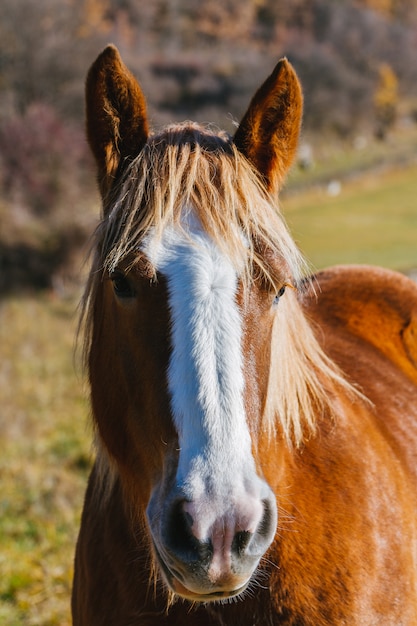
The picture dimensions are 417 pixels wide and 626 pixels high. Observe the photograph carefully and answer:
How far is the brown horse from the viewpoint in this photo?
5.33 ft

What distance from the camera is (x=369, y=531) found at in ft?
6.96

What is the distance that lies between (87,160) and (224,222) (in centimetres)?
2087

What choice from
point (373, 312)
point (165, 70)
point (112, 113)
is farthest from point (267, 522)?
point (165, 70)

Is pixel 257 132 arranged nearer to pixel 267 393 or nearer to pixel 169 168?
pixel 169 168

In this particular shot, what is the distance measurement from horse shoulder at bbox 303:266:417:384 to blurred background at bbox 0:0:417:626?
0.39 metres

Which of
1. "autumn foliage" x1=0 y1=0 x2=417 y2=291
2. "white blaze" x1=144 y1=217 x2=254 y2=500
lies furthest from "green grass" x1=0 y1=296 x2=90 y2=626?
"autumn foliage" x1=0 y1=0 x2=417 y2=291

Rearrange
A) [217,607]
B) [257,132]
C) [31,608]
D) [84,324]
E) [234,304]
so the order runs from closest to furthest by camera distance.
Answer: [234,304] → [217,607] → [257,132] → [84,324] → [31,608]

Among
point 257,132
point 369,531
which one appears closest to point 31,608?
point 369,531

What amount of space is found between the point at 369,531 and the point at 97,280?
127cm

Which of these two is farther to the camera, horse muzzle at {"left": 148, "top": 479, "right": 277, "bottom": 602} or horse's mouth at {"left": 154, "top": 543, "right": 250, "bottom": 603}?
horse's mouth at {"left": 154, "top": 543, "right": 250, "bottom": 603}

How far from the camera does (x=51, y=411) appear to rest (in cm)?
1102

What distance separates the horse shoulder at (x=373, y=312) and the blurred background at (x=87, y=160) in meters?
0.39

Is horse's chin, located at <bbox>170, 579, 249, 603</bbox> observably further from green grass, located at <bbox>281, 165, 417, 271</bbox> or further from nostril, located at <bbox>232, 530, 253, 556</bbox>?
green grass, located at <bbox>281, 165, 417, 271</bbox>

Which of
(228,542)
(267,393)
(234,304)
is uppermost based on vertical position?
(234,304)
